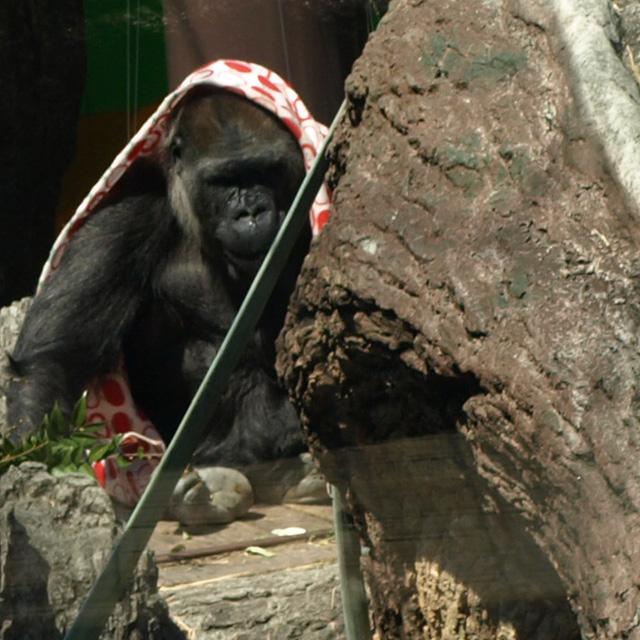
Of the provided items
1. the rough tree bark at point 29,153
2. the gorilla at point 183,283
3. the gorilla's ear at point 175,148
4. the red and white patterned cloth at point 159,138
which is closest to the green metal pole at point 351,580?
the red and white patterned cloth at point 159,138

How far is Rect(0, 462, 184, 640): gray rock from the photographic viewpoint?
1.59 meters

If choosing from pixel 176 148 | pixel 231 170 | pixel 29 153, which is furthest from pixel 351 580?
pixel 29 153

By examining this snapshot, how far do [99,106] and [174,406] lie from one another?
2.40ft

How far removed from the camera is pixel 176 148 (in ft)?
11.0

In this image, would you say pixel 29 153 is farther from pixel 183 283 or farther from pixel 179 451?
pixel 179 451

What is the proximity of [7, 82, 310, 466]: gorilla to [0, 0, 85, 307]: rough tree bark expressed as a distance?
12.2 inches

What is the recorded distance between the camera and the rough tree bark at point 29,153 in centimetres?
352

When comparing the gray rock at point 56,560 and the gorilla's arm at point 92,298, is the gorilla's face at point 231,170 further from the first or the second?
the gray rock at point 56,560

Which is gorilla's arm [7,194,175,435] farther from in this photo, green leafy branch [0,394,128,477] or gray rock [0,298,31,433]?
green leafy branch [0,394,128,477]

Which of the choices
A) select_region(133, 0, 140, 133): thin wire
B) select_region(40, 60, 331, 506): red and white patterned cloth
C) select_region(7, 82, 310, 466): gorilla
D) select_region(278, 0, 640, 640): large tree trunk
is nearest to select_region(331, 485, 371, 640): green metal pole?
select_region(278, 0, 640, 640): large tree trunk

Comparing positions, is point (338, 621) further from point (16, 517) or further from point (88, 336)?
point (88, 336)

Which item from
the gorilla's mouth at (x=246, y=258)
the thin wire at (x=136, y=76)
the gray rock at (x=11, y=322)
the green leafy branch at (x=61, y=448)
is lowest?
the gray rock at (x=11, y=322)

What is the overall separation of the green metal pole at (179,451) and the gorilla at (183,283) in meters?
1.56

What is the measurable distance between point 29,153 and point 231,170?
3.05 feet
